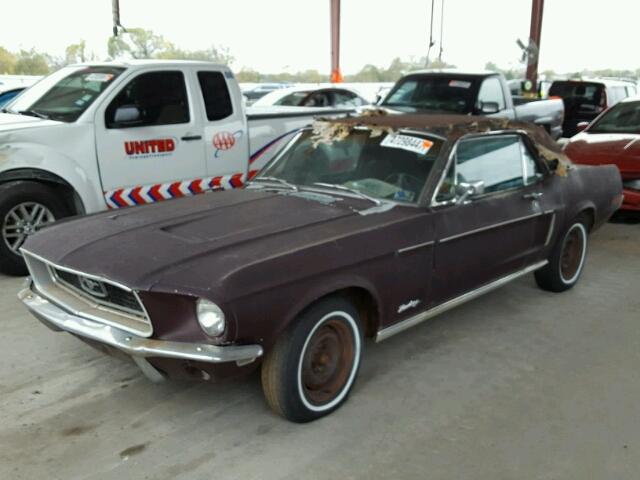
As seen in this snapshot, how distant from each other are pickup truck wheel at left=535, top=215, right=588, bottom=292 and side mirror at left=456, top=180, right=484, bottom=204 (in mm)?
1459

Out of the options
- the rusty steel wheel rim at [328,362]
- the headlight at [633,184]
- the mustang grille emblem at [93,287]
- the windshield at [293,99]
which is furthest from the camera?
the windshield at [293,99]

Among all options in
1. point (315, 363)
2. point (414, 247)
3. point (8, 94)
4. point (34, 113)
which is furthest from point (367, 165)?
point (8, 94)

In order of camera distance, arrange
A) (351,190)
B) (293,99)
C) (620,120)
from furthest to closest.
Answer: (293,99)
(620,120)
(351,190)

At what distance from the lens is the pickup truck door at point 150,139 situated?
5.90 m

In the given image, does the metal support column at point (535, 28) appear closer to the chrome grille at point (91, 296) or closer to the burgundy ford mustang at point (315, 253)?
the burgundy ford mustang at point (315, 253)

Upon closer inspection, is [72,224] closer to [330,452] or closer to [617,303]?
[330,452]

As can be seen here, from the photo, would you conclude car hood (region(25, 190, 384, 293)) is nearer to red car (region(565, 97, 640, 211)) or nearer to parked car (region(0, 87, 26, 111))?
red car (region(565, 97, 640, 211))

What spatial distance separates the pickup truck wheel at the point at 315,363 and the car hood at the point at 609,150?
5433mm

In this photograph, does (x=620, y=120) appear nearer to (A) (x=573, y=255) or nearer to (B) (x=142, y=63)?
(A) (x=573, y=255)

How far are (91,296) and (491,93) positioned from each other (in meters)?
7.86

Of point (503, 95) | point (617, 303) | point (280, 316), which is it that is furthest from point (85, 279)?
point (503, 95)

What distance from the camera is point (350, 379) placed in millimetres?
3549

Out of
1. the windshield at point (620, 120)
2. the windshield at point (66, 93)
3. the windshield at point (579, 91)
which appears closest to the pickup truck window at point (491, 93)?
the windshield at point (620, 120)

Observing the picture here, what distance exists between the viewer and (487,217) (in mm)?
4246
